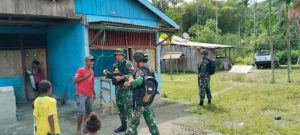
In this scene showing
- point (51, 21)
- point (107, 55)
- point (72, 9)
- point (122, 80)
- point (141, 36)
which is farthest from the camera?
point (107, 55)

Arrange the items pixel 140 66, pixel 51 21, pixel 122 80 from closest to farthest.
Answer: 1. pixel 140 66
2. pixel 122 80
3. pixel 51 21

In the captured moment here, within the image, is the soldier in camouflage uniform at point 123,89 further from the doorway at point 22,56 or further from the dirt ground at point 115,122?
the doorway at point 22,56

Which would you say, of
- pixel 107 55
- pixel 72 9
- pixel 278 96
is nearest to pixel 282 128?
pixel 278 96

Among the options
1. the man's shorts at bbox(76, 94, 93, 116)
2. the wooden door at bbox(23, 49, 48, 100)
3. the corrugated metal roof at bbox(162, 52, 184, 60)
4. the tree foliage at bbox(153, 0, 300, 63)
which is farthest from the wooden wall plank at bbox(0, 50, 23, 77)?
the tree foliage at bbox(153, 0, 300, 63)

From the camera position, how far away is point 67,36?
8.57 metres

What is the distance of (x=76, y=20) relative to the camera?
8.09 meters

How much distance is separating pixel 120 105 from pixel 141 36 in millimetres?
4089

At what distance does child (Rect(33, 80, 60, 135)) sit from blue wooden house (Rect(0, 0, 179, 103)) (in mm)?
3994

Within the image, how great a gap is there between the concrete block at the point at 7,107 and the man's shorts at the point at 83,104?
1966mm

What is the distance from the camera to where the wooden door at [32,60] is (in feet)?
30.6

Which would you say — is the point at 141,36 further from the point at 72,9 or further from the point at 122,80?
the point at 122,80

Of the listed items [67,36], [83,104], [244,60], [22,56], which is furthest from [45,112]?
[244,60]

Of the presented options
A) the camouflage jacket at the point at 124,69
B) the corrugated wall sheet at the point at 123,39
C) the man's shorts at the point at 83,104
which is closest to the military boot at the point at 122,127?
the man's shorts at the point at 83,104

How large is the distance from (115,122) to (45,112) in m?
3.45
